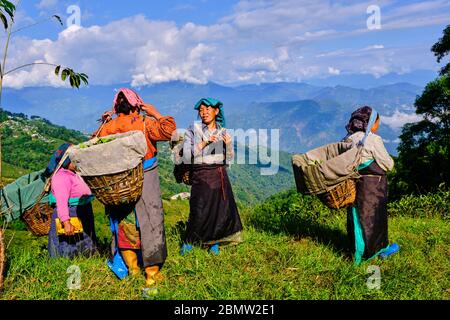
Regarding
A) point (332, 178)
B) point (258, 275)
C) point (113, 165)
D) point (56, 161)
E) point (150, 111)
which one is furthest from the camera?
point (56, 161)

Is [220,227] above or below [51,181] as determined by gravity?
below

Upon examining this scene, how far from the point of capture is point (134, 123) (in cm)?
453

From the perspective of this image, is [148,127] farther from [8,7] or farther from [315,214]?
[315,214]

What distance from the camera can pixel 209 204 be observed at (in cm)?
534

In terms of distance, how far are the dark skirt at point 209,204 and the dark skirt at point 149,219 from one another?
891mm

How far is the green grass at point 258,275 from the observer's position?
4.21 meters

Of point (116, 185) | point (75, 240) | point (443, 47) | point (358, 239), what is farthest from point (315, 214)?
point (443, 47)

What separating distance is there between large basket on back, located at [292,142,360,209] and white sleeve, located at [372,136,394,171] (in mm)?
249

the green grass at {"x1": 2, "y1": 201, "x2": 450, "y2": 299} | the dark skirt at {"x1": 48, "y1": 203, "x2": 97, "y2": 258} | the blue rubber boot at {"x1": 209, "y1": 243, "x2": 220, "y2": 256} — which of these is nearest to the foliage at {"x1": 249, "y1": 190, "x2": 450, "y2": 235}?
the green grass at {"x1": 2, "y1": 201, "x2": 450, "y2": 299}

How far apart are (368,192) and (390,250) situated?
944 millimetres

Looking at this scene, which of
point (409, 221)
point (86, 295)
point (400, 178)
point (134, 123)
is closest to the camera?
point (86, 295)
